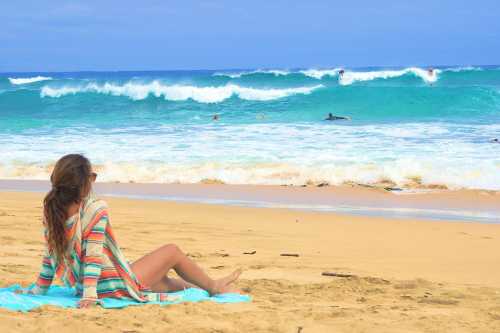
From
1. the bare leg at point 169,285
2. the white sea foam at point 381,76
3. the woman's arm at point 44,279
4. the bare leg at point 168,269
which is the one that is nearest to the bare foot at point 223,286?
the bare leg at point 168,269

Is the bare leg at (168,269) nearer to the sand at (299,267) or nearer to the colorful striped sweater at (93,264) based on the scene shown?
the colorful striped sweater at (93,264)

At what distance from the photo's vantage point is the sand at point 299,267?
13.0 ft

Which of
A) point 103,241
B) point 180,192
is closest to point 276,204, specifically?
point 180,192

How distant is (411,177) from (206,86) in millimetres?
27331

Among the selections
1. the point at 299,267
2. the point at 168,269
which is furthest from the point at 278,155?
the point at 168,269

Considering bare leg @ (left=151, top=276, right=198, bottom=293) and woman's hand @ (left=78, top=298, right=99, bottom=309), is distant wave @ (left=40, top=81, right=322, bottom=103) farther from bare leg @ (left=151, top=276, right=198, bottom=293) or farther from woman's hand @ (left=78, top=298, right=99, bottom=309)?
woman's hand @ (left=78, top=298, right=99, bottom=309)

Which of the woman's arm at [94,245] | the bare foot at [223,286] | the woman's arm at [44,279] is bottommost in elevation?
the bare foot at [223,286]

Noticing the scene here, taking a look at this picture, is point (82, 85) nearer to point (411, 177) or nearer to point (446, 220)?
point (411, 177)

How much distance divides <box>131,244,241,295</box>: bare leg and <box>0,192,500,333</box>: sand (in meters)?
0.26

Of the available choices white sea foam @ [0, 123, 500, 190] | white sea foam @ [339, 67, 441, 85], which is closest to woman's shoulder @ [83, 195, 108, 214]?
white sea foam @ [0, 123, 500, 190]

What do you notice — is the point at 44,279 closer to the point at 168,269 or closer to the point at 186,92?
the point at 168,269

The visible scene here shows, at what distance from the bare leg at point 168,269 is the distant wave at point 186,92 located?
1142 inches

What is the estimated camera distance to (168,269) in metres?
4.50

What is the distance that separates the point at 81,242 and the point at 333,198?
653cm
